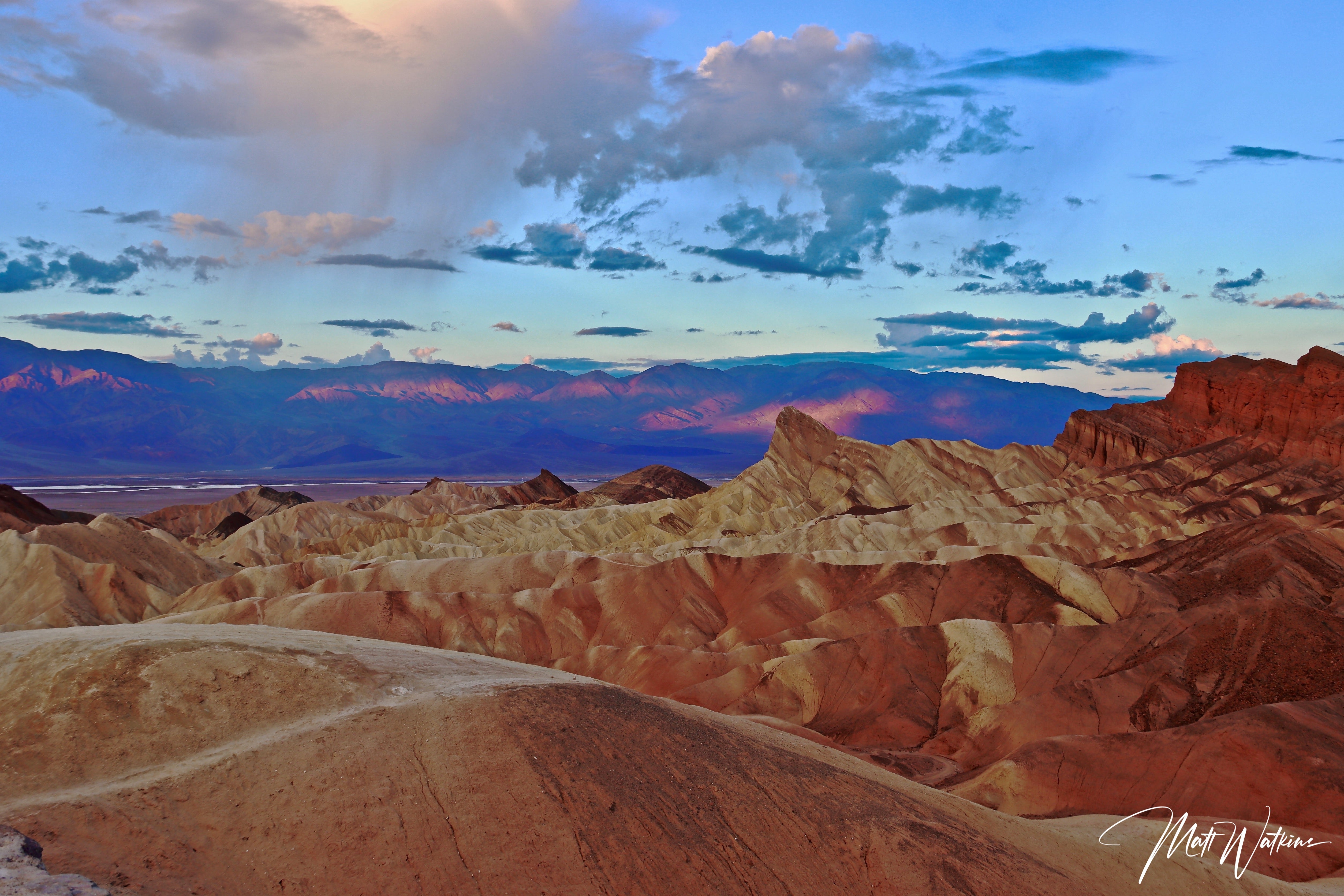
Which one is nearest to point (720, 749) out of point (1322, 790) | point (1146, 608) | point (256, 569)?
point (1322, 790)

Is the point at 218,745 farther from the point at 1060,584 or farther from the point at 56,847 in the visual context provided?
the point at 1060,584

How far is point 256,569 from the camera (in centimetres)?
5500

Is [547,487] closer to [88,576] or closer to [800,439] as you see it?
[800,439]

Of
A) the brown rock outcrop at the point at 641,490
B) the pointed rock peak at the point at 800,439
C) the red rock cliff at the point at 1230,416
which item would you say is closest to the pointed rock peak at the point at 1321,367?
the red rock cliff at the point at 1230,416

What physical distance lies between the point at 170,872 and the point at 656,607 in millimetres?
35284

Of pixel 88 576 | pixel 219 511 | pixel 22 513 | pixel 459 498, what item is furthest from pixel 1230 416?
pixel 219 511
